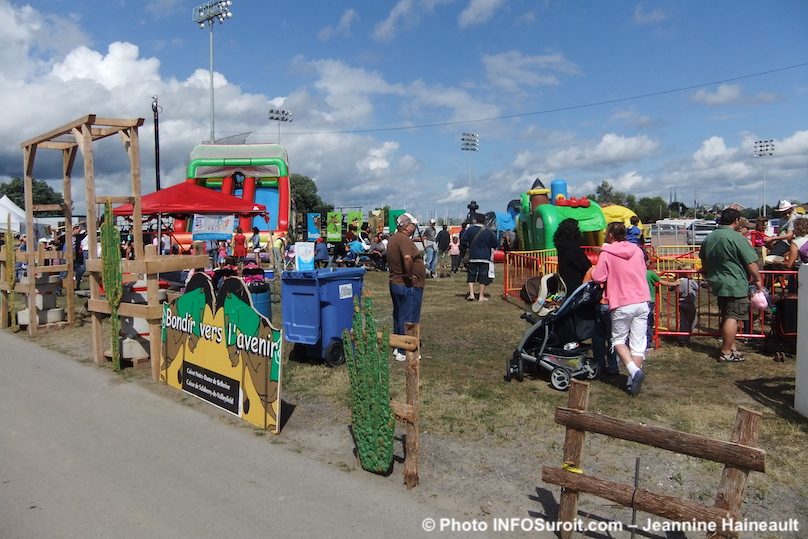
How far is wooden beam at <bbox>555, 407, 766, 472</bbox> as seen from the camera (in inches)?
114

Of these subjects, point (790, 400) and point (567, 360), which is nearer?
point (790, 400)

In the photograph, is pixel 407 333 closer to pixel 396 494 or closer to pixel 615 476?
pixel 396 494

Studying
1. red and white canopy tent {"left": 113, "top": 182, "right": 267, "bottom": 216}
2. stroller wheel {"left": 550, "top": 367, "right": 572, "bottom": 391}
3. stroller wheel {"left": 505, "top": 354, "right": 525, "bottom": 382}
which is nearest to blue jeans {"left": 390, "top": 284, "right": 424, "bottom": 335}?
stroller wheel {"left": 505, "top": 354, "right": 525, "bottom": 382}

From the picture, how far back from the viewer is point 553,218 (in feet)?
58.7

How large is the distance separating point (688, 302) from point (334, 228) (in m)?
18.4

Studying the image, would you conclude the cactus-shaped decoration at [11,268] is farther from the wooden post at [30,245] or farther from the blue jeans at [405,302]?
the blue jeans at [405,302]

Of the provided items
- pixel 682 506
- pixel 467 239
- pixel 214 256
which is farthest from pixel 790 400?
pixel 214 256

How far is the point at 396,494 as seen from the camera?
4148mm

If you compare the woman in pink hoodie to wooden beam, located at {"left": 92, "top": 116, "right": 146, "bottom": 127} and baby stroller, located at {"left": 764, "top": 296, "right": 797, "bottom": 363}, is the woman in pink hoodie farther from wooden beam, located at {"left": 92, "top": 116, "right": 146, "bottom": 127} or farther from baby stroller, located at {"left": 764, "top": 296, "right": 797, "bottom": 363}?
wooden beam, located at {"left": 92, "top": 116, "right": 146, "bottom": 127}

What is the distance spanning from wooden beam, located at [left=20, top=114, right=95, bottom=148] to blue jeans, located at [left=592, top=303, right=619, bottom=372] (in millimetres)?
7017

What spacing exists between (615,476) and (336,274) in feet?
13.9

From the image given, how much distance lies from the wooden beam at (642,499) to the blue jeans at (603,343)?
341 centimetres

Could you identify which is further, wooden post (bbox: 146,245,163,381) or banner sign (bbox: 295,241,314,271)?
banner sign (bbox: 295,241,314,271)

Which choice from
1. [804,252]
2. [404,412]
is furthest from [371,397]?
[804,252]
